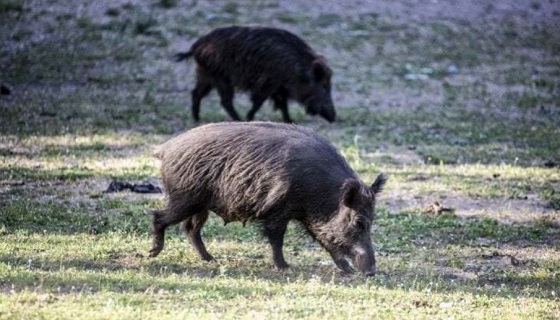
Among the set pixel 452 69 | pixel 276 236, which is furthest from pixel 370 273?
pixel 452 69

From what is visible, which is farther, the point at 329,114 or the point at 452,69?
the point at 452,69

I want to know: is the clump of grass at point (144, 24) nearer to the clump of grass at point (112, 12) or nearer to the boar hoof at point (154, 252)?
the clump of grass at point (112, 12)

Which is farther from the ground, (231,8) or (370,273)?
(370,273)

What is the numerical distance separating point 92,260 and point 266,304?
5.86 ft

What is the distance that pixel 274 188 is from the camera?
26.9 ft

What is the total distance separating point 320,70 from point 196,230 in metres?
7.38

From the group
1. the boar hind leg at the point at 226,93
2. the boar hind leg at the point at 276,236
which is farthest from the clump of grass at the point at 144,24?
the boar hind leg at the point at 276,236

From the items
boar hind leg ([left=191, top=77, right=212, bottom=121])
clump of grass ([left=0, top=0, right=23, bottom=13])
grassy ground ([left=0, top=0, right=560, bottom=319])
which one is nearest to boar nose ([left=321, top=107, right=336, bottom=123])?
grassy ground ([left=0, top=0, right=560, bottom=319])

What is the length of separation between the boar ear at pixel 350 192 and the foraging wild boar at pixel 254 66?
740 cm

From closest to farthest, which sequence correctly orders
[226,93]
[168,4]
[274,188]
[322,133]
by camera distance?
[274,188]
[322,133]
[226,93]
[168,4]

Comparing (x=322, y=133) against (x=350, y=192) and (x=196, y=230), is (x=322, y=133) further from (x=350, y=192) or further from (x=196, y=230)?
(x=350, y=192)

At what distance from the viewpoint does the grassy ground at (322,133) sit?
289 inches

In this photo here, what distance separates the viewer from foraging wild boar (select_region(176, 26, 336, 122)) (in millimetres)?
15367

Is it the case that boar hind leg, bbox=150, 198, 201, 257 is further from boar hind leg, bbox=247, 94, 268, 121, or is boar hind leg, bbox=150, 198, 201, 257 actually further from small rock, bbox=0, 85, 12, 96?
small rock, bbox=0, 85, 12, 96
